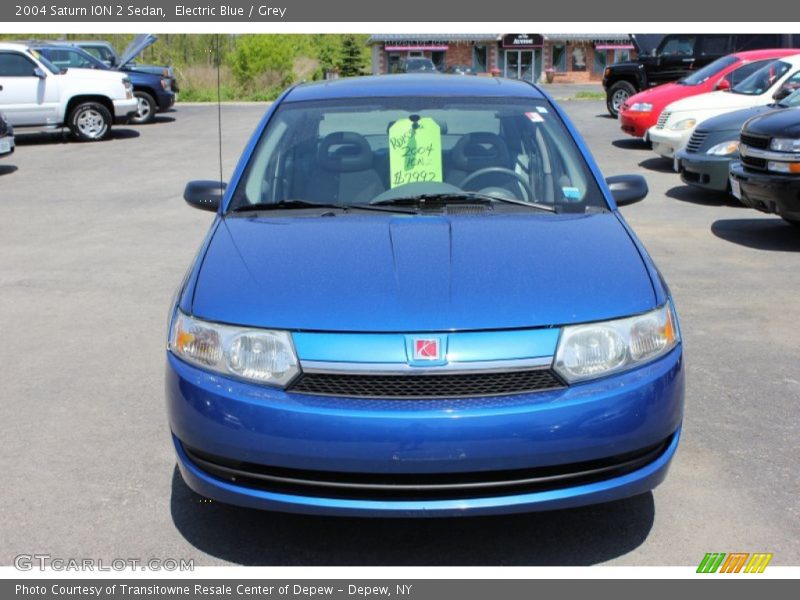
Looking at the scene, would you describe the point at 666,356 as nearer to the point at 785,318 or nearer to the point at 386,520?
the point at 386,520

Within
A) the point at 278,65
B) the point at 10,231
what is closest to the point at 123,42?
the point at 278,65

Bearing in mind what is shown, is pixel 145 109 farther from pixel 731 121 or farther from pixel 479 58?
pixel 479 58

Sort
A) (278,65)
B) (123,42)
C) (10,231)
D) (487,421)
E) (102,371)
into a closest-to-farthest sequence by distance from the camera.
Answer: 1. (487,421)
2. (102,371)
3. (10,231)
4. (278,65)
5. (123,42)

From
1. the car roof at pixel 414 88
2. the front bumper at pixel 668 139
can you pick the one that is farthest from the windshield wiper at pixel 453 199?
the front bumper at pixel 668 139

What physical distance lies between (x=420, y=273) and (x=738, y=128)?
8.50 m

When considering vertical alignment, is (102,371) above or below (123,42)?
below

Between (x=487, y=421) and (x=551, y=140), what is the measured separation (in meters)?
2.05

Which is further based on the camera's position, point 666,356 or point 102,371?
point 102,371

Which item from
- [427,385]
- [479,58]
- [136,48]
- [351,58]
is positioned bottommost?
[427,385]

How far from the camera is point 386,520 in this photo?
362 centimetres

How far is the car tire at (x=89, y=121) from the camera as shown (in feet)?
60.1

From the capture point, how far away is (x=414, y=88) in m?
4.80

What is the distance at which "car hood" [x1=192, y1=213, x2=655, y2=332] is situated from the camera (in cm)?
311

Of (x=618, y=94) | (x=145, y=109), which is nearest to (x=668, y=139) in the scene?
(x=618, y=94)
